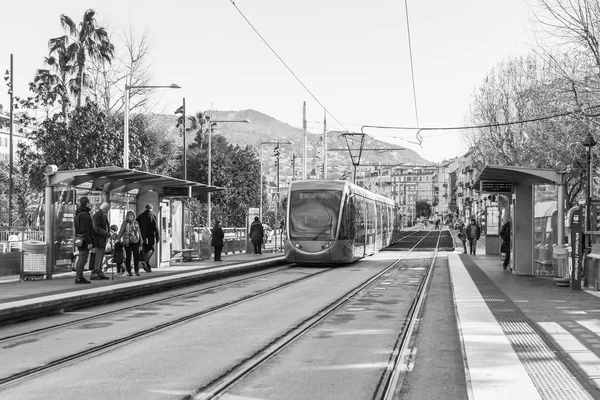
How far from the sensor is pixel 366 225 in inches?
1355

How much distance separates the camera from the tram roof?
59.9 feet

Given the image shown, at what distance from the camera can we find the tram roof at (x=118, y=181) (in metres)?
18.2

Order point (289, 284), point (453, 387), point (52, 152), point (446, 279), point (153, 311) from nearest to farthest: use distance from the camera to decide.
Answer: point (453, 387)
point (153, 311)
point (289, 284)
point (446, 279)
point (52, 152)

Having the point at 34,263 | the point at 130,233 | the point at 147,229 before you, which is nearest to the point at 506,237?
the point at 147,229

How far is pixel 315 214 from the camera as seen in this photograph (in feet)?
91.0

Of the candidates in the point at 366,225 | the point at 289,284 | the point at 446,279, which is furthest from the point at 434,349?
the point at 366,225

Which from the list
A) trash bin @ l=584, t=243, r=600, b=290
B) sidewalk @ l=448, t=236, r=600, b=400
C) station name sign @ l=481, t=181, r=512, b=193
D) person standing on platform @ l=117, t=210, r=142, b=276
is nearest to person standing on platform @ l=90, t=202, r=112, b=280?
person standing on platform @ l=117, t=210, r=142, b=276

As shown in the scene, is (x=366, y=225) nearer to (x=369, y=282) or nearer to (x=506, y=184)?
(x=506, y=184)

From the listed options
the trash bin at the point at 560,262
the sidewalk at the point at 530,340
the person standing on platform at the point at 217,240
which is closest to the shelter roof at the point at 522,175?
the trash bin at the point at 560,262

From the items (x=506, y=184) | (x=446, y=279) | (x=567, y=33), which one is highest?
(x=567, y=33)

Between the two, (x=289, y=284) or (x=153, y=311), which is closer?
(x=153, y=311)

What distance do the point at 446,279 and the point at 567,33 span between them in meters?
7.70

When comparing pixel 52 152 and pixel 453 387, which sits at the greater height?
pixel 52 152

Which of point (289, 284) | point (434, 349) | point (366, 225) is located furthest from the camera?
point (366, 225)
